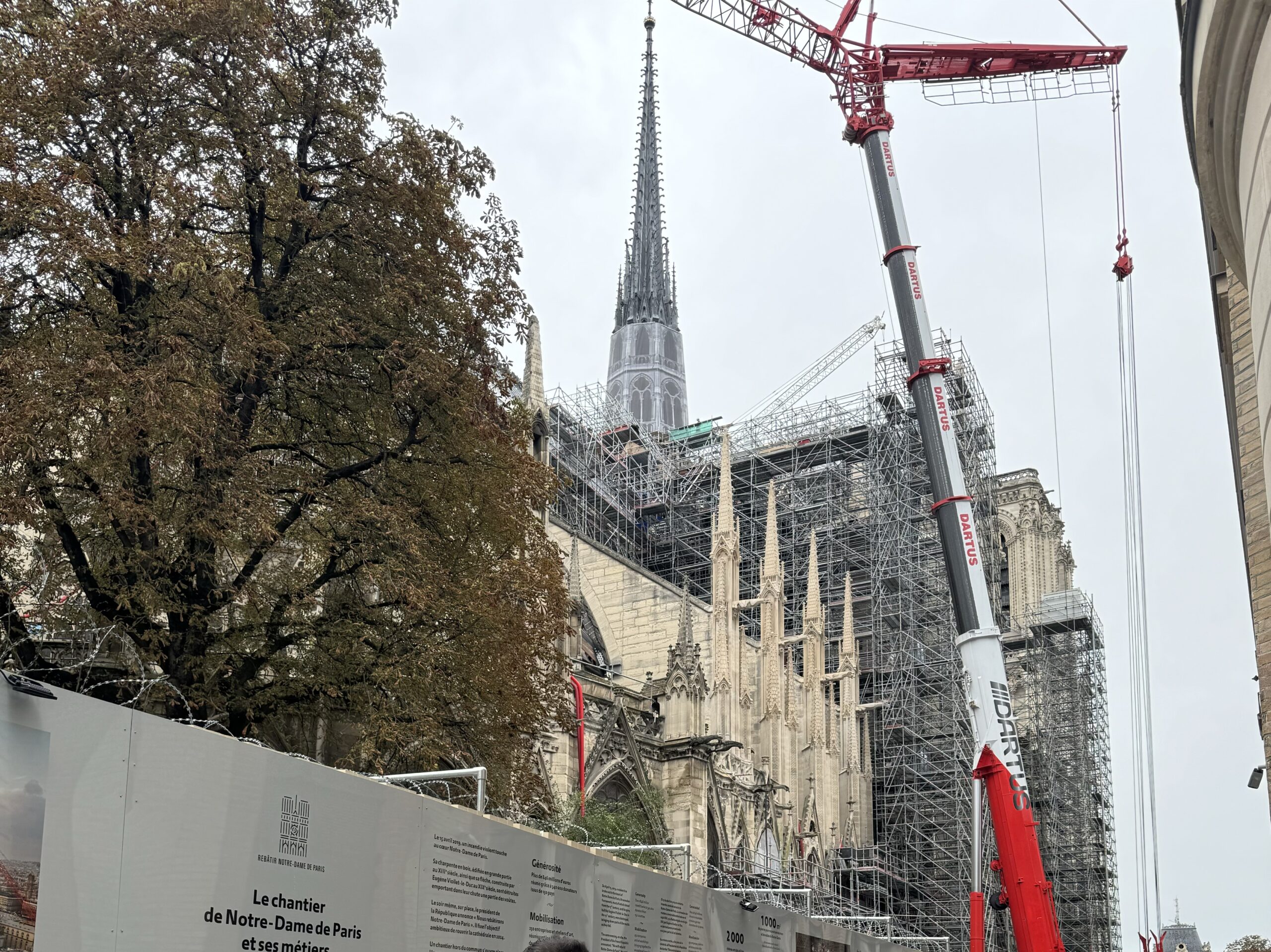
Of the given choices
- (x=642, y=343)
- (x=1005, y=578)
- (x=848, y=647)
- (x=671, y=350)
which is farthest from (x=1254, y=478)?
(x=671, y=350)

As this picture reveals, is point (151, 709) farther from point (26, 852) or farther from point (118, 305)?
point (26, 852)

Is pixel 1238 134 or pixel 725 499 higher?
pixel 725 499

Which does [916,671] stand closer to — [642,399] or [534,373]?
[534,373]

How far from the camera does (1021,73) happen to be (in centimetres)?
2450

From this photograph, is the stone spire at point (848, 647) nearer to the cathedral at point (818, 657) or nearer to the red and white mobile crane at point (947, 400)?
the cathedral at point (818, 657)

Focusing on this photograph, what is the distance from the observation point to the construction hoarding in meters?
5.44

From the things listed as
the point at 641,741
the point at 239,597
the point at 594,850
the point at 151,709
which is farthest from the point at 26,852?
the point at 641,741

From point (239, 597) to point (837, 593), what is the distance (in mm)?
43202

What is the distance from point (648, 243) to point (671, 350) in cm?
722

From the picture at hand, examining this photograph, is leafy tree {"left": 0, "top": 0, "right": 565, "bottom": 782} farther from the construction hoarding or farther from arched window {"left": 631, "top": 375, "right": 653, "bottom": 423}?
arched window {"left": 631, "top": 375, "right": 653, "bottom": 423}

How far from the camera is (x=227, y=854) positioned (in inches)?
246

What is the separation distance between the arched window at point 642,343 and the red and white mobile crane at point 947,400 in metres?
56.1

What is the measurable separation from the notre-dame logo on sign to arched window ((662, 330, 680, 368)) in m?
76.5

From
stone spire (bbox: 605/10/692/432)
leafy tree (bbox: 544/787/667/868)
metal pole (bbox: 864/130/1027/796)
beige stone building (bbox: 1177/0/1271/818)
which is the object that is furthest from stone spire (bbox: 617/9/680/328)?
beige stone building (bbox: 1177/0/1271/818)
